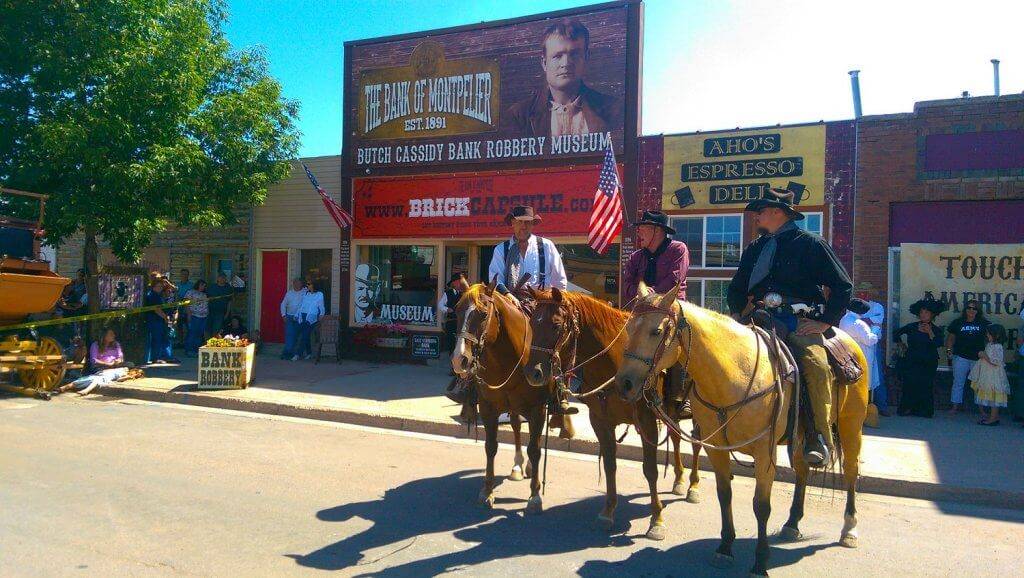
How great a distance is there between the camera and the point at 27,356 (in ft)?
38.4

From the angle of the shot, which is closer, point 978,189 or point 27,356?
point 978,189

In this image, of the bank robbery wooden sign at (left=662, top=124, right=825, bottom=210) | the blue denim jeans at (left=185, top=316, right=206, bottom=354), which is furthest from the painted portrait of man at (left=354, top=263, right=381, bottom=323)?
the bank robbery wooden sign at (left=662, top=124, right=825, bottom=210)

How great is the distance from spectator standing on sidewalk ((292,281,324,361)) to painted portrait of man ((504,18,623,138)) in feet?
19.5

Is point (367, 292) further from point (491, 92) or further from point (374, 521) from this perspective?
point (374, 521)

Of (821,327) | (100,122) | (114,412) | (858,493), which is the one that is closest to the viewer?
(821,327)

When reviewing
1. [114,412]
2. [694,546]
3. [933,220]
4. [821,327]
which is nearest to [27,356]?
[114,412]

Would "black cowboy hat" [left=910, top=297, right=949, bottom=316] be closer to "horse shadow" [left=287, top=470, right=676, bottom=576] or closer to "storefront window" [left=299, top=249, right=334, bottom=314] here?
"horse shadow" [left=287, top=470, right=676, bottom=576]

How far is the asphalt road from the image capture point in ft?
15.5

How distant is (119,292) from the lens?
1484cm

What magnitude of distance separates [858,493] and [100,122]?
13171 mm

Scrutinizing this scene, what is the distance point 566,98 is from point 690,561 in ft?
35.3

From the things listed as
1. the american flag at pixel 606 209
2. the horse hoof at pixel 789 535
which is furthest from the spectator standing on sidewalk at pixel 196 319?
the horse hoof at pixel 789 535

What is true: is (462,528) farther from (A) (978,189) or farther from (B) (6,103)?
(B) (6,103)

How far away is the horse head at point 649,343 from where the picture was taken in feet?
13.8
